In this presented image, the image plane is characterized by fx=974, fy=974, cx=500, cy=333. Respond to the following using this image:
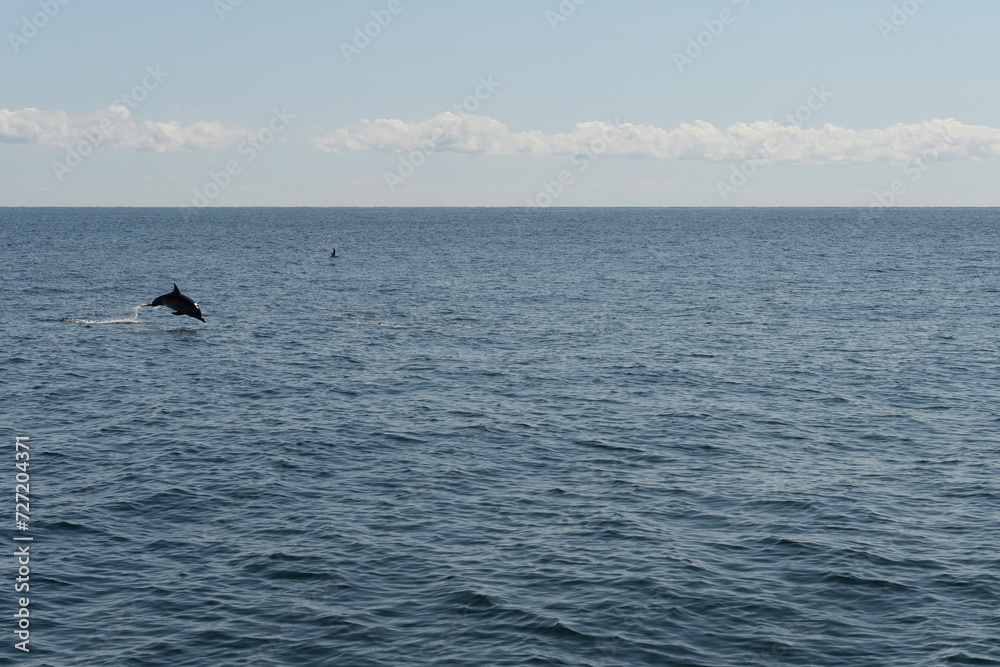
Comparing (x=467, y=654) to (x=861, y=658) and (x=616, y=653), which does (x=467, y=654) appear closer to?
(x=616, y=653)

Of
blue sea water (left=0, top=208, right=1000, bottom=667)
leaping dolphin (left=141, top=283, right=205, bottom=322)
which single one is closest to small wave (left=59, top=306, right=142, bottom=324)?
blue sea water (left=0, top=208, right=1000, bottom=667)

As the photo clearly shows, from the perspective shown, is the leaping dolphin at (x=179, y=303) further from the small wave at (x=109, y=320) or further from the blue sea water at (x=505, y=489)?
the small wave at (x=109, y=320)

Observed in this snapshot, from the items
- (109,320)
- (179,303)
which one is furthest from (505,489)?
(109,320)

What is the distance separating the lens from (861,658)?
70.1 ft

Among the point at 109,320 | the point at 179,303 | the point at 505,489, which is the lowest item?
the point at 505,489

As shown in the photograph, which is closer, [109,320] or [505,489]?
[505,489]

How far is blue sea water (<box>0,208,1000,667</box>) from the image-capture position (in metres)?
22.6

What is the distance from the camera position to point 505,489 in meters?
32.7

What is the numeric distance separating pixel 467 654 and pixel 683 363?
36.0m

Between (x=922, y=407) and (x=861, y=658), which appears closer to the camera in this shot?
(x=861, y=658)

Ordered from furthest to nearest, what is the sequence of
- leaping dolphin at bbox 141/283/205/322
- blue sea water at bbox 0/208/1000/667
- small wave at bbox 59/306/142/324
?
small wave at bbox 59/306/142/324 < leaping dolphin at bbox 141/283/205/322 < blue sea water at bbox 0/208/1000/667

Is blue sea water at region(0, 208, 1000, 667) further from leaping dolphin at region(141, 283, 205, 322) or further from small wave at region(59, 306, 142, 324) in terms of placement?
leaping dolphin at region(141, 283, 205, 322)

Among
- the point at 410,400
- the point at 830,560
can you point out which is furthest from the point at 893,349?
the point at 830,560

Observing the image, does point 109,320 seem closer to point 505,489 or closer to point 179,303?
point 179,303
